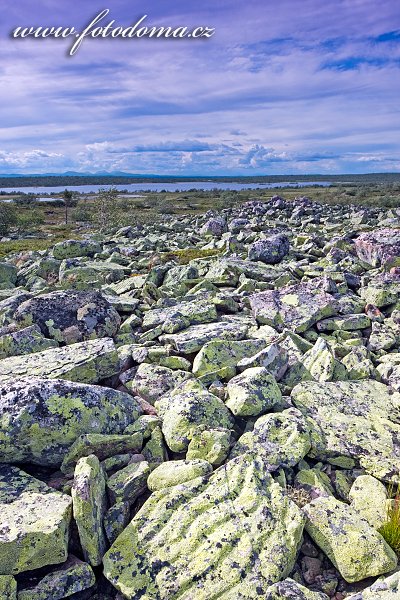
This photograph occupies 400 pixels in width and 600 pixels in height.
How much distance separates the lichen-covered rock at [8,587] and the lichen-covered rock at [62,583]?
0.49 feet

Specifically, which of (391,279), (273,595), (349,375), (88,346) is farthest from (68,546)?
(391,279)

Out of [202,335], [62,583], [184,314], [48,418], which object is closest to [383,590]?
[62,583]

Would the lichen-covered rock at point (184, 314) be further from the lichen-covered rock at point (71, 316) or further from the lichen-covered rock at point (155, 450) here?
the lichen-covered rock at point (155, 450)

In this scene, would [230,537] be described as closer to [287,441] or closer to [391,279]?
[287,441]

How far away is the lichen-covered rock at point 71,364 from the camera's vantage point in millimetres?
8212

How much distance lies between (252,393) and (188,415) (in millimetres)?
1190

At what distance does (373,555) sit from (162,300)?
30.3 ft

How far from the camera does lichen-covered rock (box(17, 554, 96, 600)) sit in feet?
16.2

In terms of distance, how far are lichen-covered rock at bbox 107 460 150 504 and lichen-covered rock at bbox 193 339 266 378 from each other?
108 inches

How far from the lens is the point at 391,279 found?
1515 cm

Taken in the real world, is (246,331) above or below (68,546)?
above

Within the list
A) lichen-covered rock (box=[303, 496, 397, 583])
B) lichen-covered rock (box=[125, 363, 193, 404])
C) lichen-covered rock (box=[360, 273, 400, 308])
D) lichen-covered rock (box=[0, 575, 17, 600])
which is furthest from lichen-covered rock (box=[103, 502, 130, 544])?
lichen-covered rock (box=[360, 273, 400, 308])

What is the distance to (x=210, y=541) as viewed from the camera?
5402 mm

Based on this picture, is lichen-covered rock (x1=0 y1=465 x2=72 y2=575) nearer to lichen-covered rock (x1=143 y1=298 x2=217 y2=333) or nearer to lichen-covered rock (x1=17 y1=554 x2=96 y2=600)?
lichen-covered rock (x1=17 y1=554 x2=96 y2=600)
